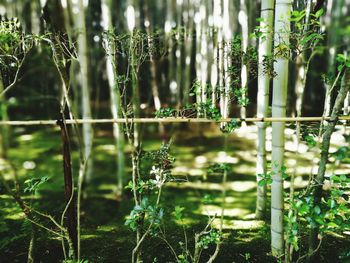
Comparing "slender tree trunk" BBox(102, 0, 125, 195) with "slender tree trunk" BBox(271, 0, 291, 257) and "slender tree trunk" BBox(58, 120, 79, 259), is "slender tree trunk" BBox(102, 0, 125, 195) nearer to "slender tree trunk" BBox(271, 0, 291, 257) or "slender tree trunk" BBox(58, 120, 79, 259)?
"slender tree trunk" BBox(58, 120, 79, 259)

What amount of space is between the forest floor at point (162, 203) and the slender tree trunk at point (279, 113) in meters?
0.26

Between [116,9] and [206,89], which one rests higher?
[116,9]

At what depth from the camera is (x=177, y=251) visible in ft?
10.1

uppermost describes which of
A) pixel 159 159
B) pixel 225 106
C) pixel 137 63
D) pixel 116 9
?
pixel 116 9

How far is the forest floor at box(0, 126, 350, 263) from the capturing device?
3.05m

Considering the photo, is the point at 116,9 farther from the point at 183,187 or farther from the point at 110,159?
the point at 183,187

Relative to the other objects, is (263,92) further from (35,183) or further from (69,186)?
(35,183)

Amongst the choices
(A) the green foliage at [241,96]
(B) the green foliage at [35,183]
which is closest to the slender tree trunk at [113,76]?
(B) the green foliage at [35,183]

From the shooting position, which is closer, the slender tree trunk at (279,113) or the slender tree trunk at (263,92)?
the slender tree trunk at (279,113)

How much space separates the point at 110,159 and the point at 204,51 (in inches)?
141

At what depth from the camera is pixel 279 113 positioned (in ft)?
8.50

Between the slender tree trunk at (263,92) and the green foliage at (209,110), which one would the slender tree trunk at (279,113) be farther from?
the green foliage at (209,110)

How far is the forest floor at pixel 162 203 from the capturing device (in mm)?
3049

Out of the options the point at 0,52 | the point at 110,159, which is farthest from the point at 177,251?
the point at 110,159
